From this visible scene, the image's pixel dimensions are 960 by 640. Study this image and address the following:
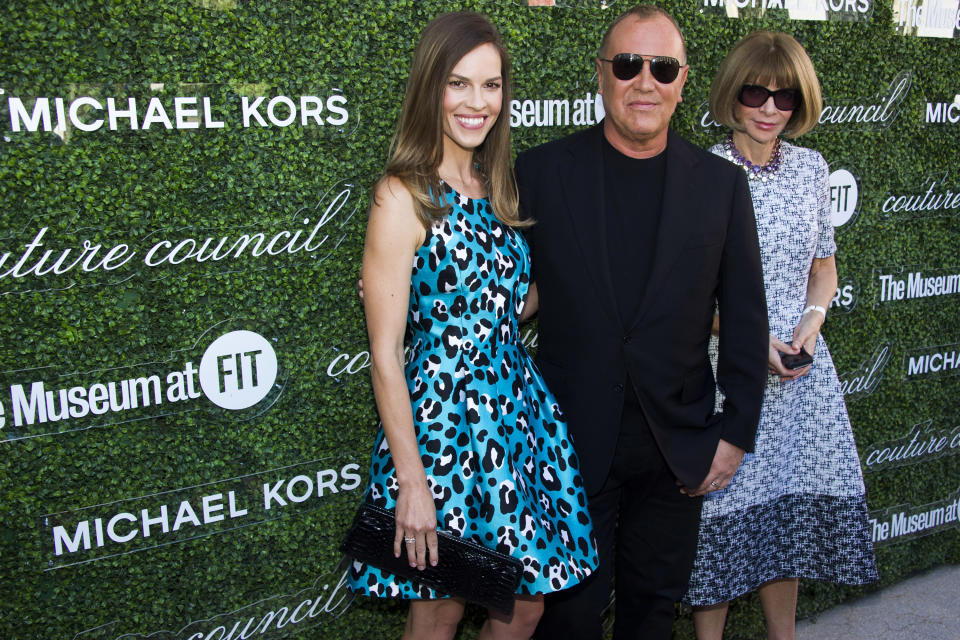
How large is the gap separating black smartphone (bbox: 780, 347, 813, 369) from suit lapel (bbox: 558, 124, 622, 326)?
0.85m

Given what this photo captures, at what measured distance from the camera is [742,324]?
2.73 m

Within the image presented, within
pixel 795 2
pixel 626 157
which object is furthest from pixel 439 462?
pixel 795 2

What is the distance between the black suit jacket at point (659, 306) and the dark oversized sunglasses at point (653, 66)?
0.24 metres

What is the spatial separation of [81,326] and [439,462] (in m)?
1.22

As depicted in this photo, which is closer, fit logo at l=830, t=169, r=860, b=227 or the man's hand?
the man's hand

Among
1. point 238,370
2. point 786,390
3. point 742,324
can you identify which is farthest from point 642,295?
point 238,370

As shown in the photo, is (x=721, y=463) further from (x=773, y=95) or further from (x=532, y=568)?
(x=773, y=95)

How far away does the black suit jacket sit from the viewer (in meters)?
2.63

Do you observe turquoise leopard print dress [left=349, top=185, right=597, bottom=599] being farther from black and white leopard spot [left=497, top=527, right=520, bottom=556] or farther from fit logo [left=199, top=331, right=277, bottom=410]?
fit logo [left=199, top=331, right=277, bottom=410]

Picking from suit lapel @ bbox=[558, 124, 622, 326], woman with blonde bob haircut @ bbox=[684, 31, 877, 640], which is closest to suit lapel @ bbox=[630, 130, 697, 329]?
suit lapel @ bbox=[558, 124, 622, 326]

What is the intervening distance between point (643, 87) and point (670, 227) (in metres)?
0.44

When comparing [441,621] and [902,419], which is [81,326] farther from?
[902,419]

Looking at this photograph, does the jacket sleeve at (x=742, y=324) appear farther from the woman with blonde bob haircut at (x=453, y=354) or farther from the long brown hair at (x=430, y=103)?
the long brown hair at (x=430, y=103)

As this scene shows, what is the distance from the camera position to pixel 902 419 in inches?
176
